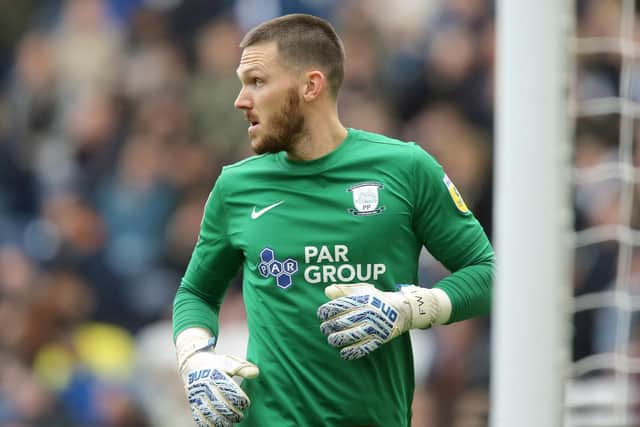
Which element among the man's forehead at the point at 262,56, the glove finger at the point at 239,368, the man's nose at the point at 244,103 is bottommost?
the glove finger at the point at 239,368

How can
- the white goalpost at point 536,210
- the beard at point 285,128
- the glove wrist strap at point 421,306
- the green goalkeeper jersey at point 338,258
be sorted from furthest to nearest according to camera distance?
the beard at point 285,128
the green goalkeeper jersey at point 338,258
the glove wrist strap at point 421,306
the white goalpost at point 536,210

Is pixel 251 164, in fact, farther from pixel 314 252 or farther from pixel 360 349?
pixel 360 349

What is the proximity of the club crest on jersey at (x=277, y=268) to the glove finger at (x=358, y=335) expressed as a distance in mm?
316

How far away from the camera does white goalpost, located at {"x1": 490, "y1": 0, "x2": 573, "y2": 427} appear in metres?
3.51

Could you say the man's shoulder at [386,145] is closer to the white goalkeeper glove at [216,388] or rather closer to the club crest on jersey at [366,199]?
the club crest on jersey at [366,199]

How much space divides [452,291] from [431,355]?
3713 millimetres

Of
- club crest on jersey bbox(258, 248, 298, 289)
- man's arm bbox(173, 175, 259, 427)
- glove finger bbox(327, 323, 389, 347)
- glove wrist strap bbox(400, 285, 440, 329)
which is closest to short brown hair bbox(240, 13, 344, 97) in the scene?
man's arm bbox(173, 175, 259, 427)

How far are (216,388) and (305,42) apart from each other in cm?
128

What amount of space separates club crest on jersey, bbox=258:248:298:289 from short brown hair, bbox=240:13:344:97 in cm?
67

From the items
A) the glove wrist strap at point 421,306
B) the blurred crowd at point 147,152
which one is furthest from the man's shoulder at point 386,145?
the blurred crowd at point 147,152

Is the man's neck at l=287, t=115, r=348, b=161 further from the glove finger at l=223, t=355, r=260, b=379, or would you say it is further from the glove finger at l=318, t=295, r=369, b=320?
the glove finger at l=223, t=355, r=260, b=379

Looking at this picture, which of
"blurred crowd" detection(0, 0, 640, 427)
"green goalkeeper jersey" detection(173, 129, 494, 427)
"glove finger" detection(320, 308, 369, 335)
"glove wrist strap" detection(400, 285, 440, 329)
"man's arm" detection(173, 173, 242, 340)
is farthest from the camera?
"blurred crowd" detection(0, 0, 640, 427)

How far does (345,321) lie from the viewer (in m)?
4.02

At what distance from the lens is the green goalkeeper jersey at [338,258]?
4.23 meters
